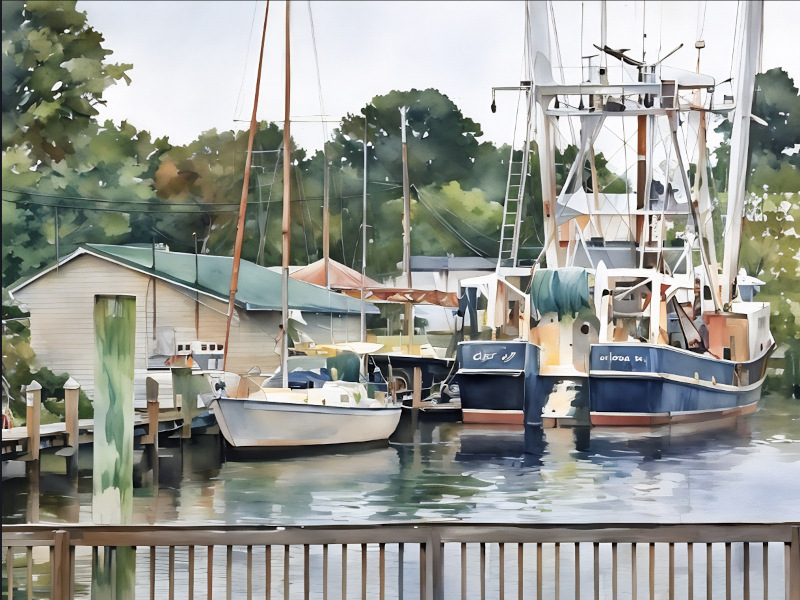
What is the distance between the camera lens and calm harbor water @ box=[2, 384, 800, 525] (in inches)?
168

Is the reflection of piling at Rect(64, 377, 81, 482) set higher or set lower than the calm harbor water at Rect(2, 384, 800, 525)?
higher

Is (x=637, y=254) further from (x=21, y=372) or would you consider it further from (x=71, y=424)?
(x=21, y=372)

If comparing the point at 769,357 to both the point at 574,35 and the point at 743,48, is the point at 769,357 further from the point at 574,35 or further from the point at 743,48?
the point at 574,35

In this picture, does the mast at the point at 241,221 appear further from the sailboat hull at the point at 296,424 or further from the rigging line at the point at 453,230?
the rigging line at the point at 453,230

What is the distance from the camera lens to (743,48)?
409 cm

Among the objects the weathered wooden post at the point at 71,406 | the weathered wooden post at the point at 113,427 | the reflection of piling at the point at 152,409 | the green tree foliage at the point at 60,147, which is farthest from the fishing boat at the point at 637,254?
the weathered wooden post at the point at 113,427

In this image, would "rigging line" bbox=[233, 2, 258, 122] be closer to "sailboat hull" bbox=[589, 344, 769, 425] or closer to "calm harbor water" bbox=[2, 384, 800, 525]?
"calm harbor water" bbox=[2, 384, 800, 525]

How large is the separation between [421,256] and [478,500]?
116 centimetres

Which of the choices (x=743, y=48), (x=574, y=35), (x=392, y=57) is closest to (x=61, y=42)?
(x=392, y=57)

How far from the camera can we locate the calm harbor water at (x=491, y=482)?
168 inches

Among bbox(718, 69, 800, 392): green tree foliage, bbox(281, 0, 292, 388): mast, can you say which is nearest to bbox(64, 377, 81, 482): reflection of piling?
bbox(281, 0, 292, 388): mast

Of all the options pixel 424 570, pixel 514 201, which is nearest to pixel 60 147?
pixel 514 201

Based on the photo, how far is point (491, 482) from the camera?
15.1 ft

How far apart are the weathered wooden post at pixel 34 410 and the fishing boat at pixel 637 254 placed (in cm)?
208
